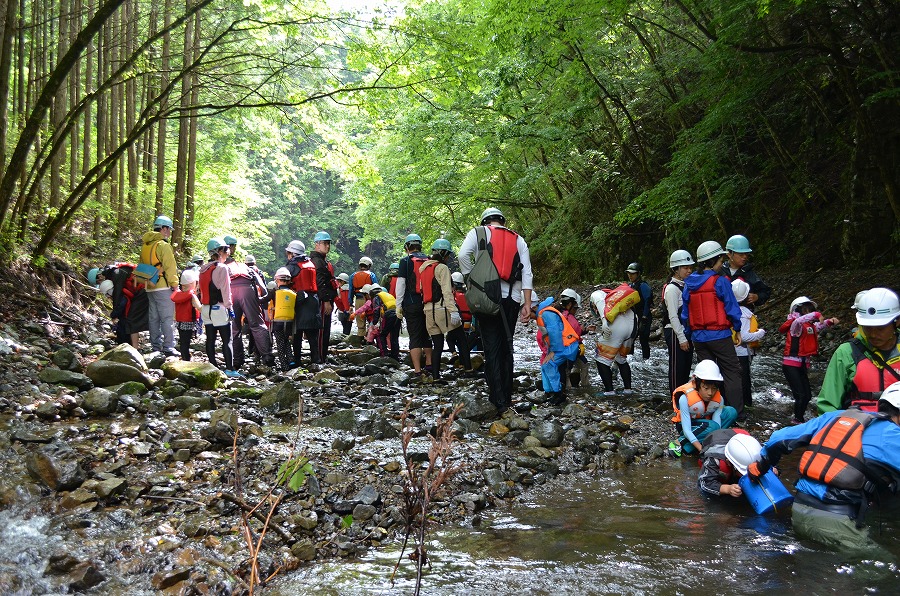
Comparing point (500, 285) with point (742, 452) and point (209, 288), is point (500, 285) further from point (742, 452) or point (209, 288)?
point (209, 288)

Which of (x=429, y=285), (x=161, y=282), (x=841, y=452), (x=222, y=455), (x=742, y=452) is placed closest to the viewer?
(x=841, y=452)

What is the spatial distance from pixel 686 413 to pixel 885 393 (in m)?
2.14

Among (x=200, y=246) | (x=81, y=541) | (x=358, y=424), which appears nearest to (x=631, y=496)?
(x=358, y=424)

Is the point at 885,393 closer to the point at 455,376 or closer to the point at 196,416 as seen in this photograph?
the point at 196,416

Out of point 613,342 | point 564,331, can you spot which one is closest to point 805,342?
point 613,342

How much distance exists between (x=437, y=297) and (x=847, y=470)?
19.9 ft

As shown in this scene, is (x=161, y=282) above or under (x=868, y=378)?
above

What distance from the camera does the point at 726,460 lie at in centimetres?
430

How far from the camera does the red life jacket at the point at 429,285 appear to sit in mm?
8617

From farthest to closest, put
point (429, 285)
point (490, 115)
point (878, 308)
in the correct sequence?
point (490, 115), point (429, 285), point (878, 308)

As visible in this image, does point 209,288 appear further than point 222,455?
Yes

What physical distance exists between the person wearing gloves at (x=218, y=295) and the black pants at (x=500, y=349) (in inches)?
161

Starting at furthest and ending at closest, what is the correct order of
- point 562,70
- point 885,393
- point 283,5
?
point 562,70, point 283,5, point 885,393

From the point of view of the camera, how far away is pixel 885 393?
322cm
